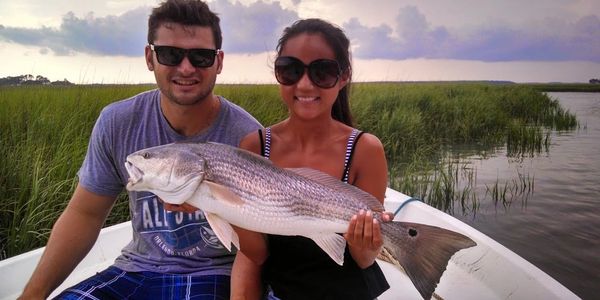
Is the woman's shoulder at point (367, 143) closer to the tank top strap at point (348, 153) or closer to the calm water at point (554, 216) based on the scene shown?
the tank top strap at point (348, 153)

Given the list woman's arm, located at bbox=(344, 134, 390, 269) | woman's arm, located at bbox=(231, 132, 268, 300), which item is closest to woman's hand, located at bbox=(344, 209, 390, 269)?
woman's arm, located at bbox=(344, 134, 390, 269)

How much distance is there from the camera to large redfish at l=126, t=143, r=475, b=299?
2100 millimetres

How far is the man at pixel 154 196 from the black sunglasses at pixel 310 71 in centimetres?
55

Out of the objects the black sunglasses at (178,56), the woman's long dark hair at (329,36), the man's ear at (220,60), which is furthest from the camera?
the man's ear at (220,60)

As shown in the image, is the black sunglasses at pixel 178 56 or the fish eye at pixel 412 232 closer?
the fish eye at pixel 412 232

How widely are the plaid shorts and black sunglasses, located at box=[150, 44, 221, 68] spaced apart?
1302mm

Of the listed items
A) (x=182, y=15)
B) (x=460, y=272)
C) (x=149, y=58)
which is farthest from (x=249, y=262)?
(x=460, y=272)

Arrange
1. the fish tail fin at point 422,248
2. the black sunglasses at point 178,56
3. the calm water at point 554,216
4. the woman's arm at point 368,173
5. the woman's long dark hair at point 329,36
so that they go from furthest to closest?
the calm water at point 554,216 < the black sunglasses at point 178,56 < the woman's long dark hair at point 329,36 < the woman's arm at point 368,173 < the fish tail fin at point 422,248

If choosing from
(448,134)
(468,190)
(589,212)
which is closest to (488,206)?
(468,190)

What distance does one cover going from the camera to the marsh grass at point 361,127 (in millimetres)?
5270

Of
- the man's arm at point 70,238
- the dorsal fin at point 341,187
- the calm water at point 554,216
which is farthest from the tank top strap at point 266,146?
the calm water at point 554,216

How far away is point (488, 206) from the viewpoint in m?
9.13

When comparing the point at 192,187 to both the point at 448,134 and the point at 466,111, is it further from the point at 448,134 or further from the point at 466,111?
the point at 466,111

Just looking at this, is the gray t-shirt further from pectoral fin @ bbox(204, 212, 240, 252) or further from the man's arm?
pectoral fin @ bbox(204, 212, 240, 252)
